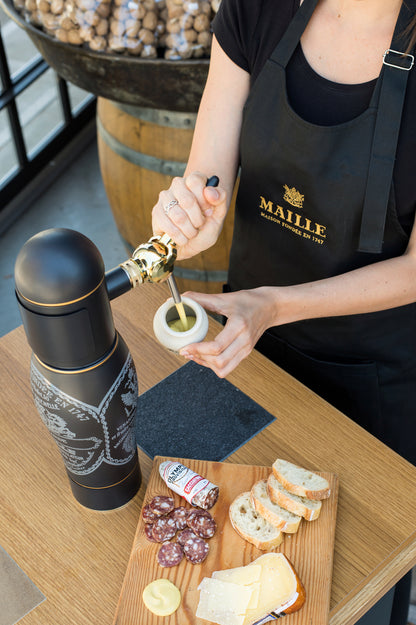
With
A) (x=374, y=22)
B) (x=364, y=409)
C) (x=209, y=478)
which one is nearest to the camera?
(x=209, y=478)

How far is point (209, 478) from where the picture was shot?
1.08 metres

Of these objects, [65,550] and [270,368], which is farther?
[270,368]

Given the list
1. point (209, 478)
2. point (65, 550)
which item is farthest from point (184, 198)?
point (65, 550)

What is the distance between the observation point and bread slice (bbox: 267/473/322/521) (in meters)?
1.00

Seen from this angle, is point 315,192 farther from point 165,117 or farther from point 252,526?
point 165,117

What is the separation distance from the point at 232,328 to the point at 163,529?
32 centimetres

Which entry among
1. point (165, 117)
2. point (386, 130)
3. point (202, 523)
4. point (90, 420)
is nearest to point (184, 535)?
point (202, 523)

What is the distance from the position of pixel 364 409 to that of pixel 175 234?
0.60m

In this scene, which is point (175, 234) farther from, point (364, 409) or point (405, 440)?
point (405, 440)

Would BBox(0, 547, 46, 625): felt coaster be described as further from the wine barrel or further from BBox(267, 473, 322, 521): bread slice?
the wine barrel

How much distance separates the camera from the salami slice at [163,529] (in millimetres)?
984

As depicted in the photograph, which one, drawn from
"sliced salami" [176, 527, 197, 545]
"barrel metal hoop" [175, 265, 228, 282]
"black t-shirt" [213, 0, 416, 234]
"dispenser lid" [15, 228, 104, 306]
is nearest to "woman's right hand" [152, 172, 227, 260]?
"black t-shirt" [213, 0, 416, 234]

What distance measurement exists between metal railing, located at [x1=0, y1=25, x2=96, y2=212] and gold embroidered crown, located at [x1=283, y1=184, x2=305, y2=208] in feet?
6.95

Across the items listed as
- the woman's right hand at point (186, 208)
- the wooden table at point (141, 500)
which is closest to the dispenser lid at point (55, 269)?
the woman's right hand at point (186, 208)
